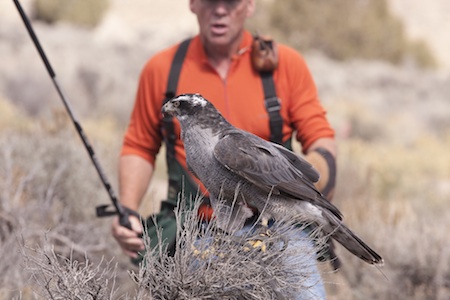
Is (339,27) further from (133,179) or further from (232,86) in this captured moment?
(232,86)

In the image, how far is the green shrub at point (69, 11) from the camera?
116 ft

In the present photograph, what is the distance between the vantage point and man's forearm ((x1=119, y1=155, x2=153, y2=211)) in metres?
4.55

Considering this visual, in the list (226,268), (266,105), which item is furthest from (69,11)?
(226,268)

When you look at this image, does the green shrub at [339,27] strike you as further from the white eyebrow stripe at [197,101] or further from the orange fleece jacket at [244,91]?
the white eyebrow stripe at [197,101]

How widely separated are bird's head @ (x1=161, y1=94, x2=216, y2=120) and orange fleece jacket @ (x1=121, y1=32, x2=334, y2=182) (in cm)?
110

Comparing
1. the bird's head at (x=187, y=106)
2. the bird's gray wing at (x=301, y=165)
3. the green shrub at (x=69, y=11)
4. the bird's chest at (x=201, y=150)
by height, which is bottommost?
the green shrub at (x=69, y=11)

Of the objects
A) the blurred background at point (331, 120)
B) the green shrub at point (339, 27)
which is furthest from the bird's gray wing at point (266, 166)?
the green shrub at point (339, 27)

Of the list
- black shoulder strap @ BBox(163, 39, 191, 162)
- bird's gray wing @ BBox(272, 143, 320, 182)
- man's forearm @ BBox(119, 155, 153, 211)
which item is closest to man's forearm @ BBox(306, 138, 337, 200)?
bird's gray wing @ BBox(272, 143, 320, 182)

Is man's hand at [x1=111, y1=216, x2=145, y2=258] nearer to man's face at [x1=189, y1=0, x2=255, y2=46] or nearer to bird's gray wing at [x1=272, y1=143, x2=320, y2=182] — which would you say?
man's face at [x1=189, y1=0, x2=255, y2=46]

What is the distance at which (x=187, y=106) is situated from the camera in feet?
9.90

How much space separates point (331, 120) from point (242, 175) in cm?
1390

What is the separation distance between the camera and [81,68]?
18.8 m

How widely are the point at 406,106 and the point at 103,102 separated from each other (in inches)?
352

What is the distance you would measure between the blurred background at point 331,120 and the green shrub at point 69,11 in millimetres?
79
